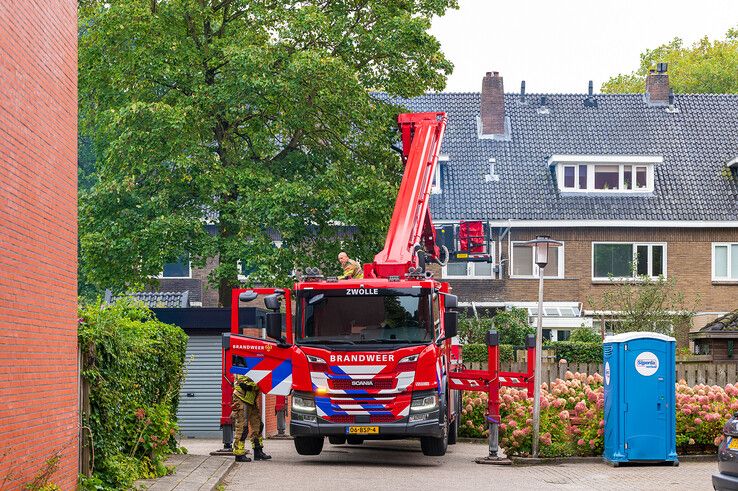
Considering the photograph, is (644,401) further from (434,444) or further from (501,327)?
(501,327)

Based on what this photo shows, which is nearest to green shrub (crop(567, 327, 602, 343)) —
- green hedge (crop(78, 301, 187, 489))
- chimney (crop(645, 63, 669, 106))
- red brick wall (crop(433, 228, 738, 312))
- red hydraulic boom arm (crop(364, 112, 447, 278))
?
red brick wall (crop(433, 228, 738, 312))

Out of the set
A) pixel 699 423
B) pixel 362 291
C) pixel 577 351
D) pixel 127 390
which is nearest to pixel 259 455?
pixel 362 291

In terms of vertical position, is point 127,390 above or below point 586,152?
below

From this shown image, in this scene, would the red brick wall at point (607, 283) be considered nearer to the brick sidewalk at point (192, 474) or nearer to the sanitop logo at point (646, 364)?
the sanitop logo at point (646, 364)

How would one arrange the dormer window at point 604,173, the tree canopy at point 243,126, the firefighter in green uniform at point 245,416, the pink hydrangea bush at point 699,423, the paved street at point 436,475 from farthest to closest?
the dormer window at point 604,173
the tree canopy at point 243,126
the pink hydrangea bush at point 699,423
the firefighter in green uniform at point 245,416
the paved street at point 436,475

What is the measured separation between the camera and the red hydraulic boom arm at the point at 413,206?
21125 millimetres

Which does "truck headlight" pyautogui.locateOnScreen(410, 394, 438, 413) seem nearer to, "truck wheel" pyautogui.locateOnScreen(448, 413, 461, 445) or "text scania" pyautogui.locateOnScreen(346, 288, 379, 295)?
"text scania" pyautogui.locateOnScreen(346, 288, 379, 295)

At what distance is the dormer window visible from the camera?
48.1m

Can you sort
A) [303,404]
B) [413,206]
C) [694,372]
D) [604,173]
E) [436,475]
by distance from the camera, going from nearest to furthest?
[436,475] → [303,404] → [413,206] → [694,372] → [604,173]

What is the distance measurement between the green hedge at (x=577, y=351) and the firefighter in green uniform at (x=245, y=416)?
22.5m

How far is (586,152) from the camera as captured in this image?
49.5 m

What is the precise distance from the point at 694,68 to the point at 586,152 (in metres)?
21.9

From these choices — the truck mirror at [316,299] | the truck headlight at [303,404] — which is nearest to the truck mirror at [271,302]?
the truck mirror at [316,299]

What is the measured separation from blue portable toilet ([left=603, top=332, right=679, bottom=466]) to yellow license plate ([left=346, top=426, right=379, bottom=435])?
3660mm
